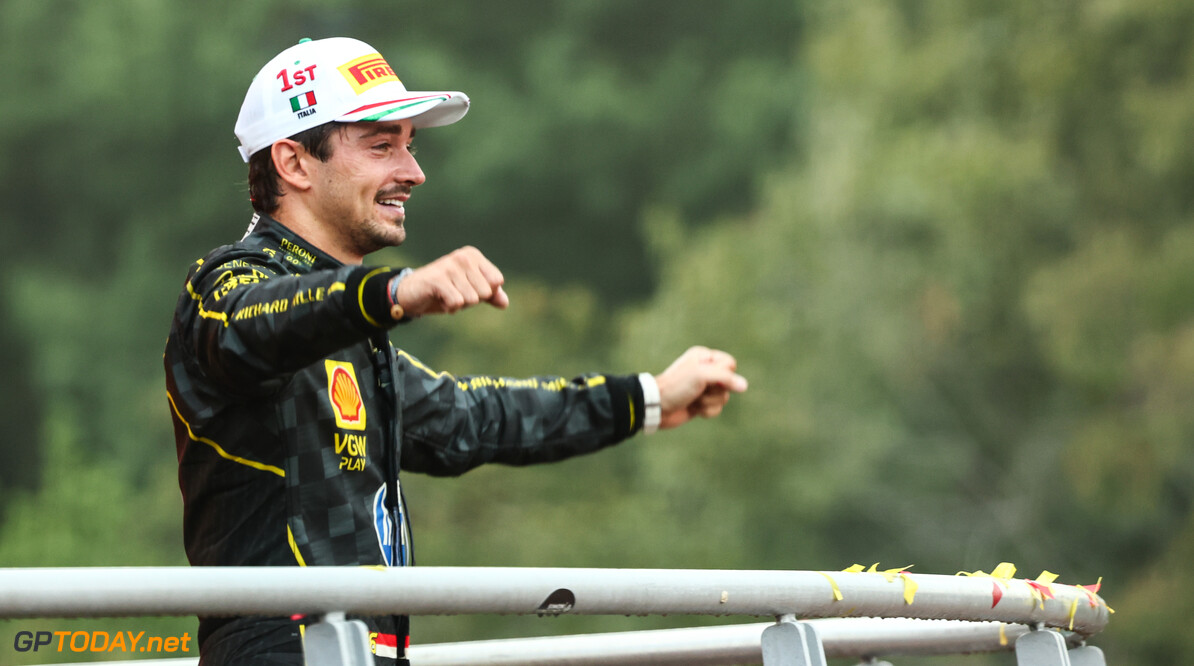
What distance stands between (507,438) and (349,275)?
1092mm

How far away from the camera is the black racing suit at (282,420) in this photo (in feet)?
8.16

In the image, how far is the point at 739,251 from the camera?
20547 millimetres

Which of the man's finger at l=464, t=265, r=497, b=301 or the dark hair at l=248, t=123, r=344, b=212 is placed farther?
the dark hair at l=248, t=123, r=344, b=212

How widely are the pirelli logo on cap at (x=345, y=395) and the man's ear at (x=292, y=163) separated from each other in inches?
17.2

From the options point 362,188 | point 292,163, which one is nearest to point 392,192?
point 362,188

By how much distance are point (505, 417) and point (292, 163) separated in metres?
0.71

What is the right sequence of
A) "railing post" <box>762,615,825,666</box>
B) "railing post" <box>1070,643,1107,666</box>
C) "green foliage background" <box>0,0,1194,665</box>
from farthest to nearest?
"green foliage background" <box>0,0,1194,665</box> < "railing post" <box>1070,643,1107,666</box> < "railing post" <box>762,615,825,666</box>

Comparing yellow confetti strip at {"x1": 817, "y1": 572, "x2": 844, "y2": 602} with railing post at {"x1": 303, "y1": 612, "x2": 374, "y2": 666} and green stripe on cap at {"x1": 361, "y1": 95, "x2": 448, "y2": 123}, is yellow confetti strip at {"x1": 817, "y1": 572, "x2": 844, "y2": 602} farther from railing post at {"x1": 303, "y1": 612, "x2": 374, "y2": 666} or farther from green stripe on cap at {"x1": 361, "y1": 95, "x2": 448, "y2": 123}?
green stripe on cap at {"x1": 361, "y1": 95, "x2": 448, "y2": 123}

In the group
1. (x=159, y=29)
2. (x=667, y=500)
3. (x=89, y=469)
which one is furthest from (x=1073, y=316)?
(x=159, y=29)

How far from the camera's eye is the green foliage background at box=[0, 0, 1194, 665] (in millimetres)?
16094

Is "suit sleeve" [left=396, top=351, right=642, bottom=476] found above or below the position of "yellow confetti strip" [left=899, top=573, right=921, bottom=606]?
above

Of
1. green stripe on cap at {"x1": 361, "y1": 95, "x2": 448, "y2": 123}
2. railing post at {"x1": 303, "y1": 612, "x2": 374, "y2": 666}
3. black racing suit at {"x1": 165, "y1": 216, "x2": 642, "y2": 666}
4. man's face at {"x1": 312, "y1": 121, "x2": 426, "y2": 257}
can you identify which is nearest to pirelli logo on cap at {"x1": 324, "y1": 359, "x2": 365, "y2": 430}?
black racing suit at {"x1": 165, "y1": 216, "x2": 642, "y2": 666}

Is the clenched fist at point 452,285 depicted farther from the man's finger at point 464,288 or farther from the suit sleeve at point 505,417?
the suit sleeve at point 505,417

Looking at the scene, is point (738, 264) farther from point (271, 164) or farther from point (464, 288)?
point (464, 288)
